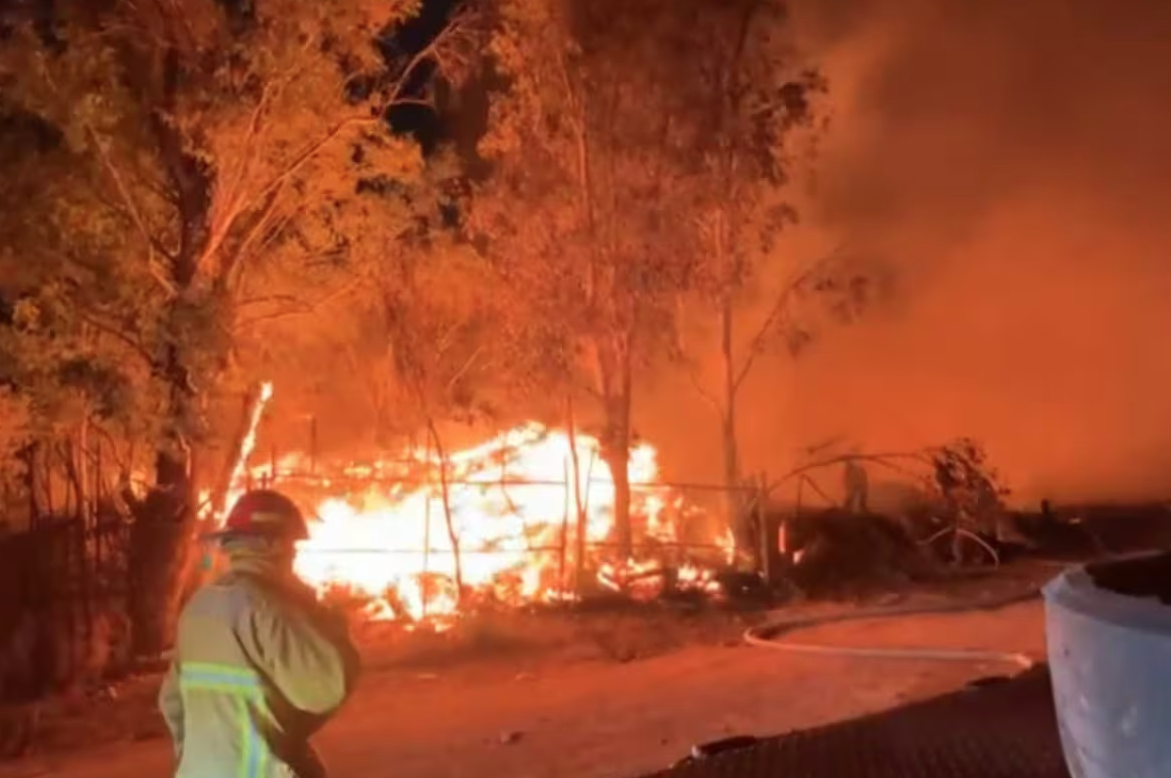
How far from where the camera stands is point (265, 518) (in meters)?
4.19

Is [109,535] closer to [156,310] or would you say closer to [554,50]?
[156,310]

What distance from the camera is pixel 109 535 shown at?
14.5 m

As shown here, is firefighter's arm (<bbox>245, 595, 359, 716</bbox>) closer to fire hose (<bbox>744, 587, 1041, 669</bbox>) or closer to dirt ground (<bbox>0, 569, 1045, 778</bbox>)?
dirt ground (<bbox>0, 569, 1045, 778</bbox>)

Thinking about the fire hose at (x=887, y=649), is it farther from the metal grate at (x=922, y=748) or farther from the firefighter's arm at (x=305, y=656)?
the firefighter's arm at (x=305, y=656)

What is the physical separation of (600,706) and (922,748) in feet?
26.5

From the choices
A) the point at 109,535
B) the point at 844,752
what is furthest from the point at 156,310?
the point at 844,752

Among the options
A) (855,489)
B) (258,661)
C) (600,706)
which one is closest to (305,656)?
(258,661)

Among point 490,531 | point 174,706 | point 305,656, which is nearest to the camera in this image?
point 305,656

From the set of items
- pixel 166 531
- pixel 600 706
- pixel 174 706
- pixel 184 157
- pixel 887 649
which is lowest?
pixel 600 706

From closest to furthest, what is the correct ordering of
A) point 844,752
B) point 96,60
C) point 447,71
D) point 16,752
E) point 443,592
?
point 844,752 < point 16,752 < point 96,60 < point 447,71 < point 443,592

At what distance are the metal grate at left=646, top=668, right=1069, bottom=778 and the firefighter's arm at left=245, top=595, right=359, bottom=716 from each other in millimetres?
913

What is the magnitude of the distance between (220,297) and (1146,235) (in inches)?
581

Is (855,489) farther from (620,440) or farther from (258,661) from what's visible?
(258,661)

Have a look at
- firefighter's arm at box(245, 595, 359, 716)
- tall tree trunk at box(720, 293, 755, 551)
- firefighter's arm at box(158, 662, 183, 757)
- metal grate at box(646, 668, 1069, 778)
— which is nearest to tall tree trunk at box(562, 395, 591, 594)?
tall tree trunk at box(720, 293, 755, 551)
